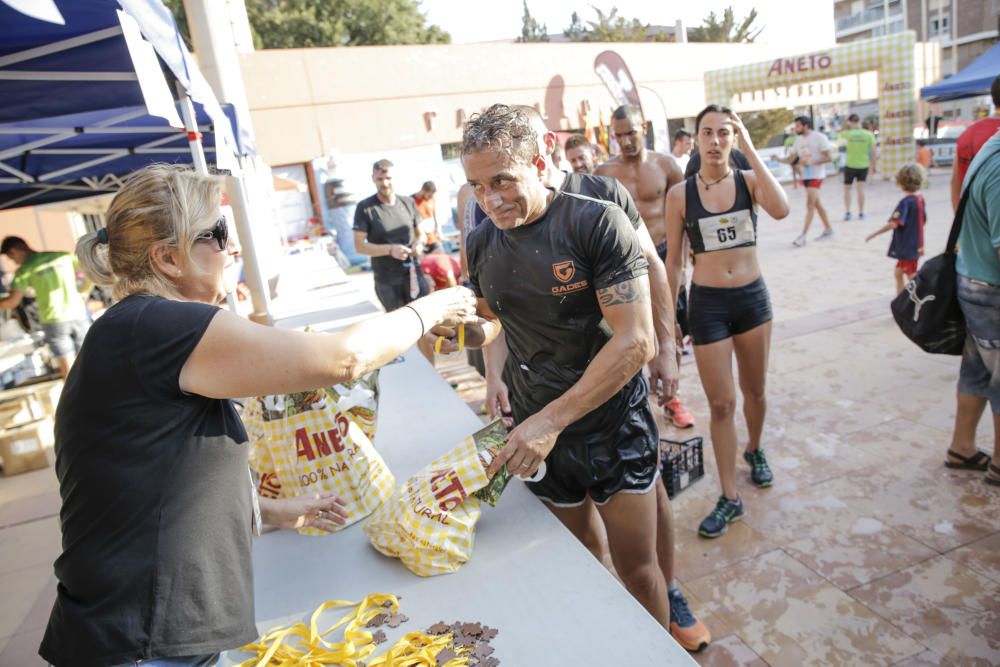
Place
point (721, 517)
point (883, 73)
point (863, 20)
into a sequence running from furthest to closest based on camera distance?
point (863, 20), point (883, 73), point (721, 517)

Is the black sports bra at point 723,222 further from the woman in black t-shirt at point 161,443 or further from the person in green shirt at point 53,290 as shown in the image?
the person in green shirt at point 53,290

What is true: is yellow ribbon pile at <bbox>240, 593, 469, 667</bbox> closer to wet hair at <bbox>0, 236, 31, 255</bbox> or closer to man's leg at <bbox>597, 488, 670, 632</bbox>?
man's leg at <bbox>597, 488, 670, 632</bbox>

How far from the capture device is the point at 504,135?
1.92 meters

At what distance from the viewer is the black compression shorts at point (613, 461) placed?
85.7 inches

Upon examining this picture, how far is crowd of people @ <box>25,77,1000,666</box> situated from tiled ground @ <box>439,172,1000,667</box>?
0.19 m

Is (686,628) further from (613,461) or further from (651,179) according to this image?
(651,179)

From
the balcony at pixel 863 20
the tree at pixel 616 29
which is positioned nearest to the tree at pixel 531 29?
the tree at pixel 616 29

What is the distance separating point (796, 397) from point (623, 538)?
3.12m

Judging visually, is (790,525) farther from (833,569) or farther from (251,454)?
(251,454)

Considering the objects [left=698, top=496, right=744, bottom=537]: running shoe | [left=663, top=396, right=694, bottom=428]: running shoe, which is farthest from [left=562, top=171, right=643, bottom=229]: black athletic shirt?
[left=663, top=396, right=694, bottom=428]: running shoe

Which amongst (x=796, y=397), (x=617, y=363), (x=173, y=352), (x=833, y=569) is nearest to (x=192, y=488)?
(x=173, y=352)

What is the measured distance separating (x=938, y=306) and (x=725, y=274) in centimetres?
113

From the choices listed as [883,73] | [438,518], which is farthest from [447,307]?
[883,73]

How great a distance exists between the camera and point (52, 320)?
267 inches
